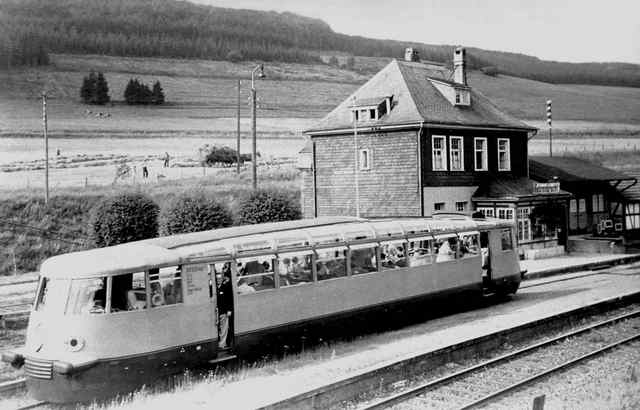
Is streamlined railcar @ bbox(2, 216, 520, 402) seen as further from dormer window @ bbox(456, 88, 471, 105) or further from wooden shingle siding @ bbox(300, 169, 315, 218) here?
dormer window @ bbox(456, 88, 471, 105)

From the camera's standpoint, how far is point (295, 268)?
48.1ft

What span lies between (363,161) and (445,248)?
16320 mm

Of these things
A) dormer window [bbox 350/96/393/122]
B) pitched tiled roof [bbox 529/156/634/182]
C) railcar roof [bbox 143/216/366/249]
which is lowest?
railcar roof [bbox 143/216/366/249]

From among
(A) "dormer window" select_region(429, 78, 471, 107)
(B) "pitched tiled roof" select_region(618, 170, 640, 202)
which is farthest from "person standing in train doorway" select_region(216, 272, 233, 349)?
(B) "pitched tiled roof" select_region(618, 170, 640, 202)

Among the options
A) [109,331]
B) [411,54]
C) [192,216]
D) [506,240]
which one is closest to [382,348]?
[109,331]

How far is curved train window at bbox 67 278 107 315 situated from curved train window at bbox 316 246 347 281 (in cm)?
506

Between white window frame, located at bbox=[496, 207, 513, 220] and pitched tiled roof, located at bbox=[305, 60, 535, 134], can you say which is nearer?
pitched tiled roof, located at bbox=[305, 60, 535, 134]

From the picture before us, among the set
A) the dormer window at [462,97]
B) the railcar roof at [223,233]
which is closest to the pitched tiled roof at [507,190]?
the dormer window at [462,97]

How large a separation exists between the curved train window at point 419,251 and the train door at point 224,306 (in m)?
5.62

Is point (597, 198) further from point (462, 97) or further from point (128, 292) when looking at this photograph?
point (128, 292)

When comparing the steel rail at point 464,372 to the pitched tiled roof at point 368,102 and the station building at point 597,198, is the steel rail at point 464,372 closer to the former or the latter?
the pitched tiled roof at point 368,102

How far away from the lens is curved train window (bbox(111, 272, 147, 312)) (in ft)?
38.6

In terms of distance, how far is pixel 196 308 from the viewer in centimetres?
1262

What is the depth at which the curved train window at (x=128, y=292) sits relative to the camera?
1177cm
